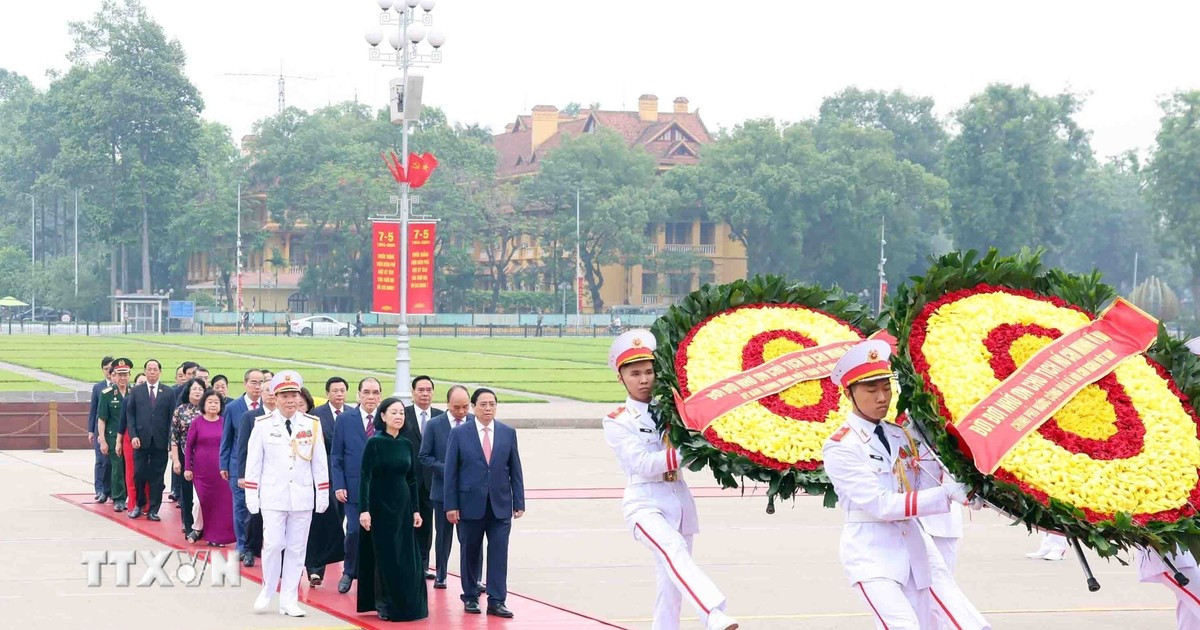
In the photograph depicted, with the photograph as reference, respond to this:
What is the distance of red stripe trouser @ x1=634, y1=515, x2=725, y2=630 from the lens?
27.3ft

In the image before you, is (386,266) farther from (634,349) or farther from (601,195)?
(601,195)

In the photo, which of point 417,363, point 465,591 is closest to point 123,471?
point 465,591

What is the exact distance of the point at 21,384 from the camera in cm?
3819

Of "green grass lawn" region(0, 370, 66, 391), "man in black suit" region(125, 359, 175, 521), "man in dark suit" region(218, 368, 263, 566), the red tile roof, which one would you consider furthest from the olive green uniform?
the red tile roof

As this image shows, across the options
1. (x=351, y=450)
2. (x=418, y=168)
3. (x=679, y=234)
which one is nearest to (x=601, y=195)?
(x=679, y=234)

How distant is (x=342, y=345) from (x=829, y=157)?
122 feet

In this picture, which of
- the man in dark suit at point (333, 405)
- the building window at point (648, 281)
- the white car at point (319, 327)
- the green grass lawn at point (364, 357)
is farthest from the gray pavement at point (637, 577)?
the building window at point (648, 281)

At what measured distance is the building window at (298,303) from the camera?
100 m

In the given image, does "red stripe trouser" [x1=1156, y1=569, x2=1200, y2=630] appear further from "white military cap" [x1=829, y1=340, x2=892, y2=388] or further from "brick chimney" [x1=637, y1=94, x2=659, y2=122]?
"brick chimney" [x1=637, y1=94, x2=659, y2=122]

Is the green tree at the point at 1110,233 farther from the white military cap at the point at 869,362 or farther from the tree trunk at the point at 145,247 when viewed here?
the white military cap at the point at 869,362

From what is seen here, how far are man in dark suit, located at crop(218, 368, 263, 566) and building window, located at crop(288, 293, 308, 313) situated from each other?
86.8 meters

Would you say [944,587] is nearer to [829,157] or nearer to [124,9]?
[829,157]

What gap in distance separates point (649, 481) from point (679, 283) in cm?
8742

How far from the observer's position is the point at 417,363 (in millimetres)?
50750
